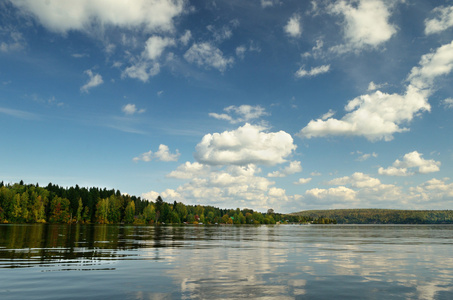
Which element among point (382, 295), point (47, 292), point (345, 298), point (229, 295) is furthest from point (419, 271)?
point (47, 292)

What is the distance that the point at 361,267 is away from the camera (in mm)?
27406

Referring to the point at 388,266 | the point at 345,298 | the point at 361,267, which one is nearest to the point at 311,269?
the point at 361,267

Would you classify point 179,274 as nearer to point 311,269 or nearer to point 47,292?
point 47,292

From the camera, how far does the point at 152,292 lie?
17.1m

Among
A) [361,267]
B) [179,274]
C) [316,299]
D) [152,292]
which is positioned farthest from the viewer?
[361,267]

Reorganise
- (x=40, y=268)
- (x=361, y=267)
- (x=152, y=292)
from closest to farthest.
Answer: (x=152, y=292) < (x=40, y=268) < (x=361, y=267)

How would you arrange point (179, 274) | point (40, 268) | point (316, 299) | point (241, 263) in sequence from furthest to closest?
1. point (241, 263)
2. point (40, 268)
3. point (179, 274)
4. point (316, 299)

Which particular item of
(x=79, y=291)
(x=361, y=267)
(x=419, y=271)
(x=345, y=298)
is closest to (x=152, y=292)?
(x=79, y=291)

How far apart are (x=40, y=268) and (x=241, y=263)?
53.6 ft

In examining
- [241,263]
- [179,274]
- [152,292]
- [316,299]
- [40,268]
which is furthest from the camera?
[241,263]

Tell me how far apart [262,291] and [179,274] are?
757cm

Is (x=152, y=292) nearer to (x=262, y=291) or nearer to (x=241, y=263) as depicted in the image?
(x=262, y=291)

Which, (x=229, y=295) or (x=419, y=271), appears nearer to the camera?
(x=229, y=295)

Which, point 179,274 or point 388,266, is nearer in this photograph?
point 179,274
